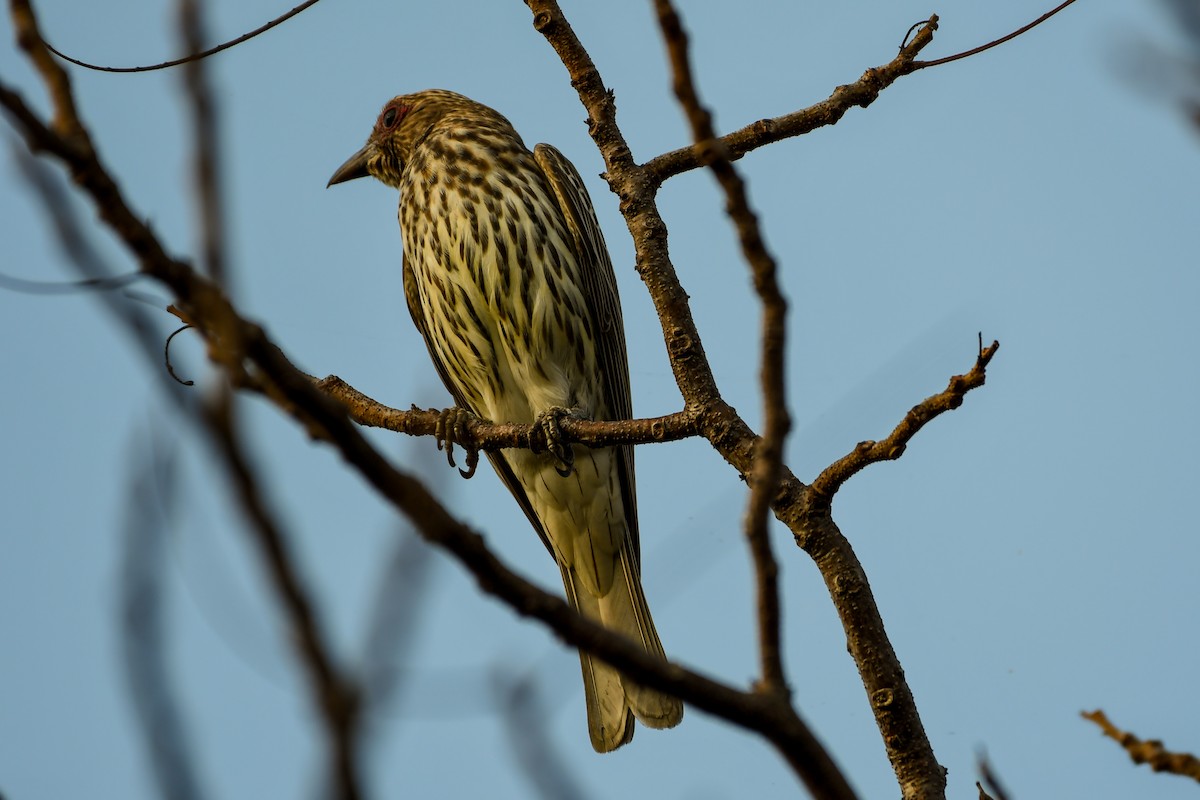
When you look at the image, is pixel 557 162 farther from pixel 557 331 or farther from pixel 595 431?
pixel 595 431

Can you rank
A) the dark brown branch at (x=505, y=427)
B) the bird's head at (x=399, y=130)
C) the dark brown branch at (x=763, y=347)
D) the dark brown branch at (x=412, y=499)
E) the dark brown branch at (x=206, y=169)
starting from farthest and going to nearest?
the bird's head at (x=399, y=130), the dark brown branch at (x=505, y=427), the dark brown branch at (x=763, y=347), the dark brown branch at (x=412, y=499), the dark brown branch at (x=206, y=169)

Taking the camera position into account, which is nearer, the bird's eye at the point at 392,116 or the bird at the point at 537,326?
the bird at the point at 537,326

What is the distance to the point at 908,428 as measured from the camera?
2.95 m

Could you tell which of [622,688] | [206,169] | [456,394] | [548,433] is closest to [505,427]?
[548,433]

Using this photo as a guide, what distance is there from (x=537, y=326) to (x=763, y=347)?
3672 millimetres

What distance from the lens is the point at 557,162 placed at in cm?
586

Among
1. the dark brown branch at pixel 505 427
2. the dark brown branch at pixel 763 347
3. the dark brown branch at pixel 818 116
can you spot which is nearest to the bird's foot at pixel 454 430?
the dark brown branch at pixel 505 427

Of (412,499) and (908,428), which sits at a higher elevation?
(908,428)

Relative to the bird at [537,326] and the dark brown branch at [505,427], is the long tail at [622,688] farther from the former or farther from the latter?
the dark brown branch at [505,427]

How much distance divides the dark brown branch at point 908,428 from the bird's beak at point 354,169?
4.62 metres

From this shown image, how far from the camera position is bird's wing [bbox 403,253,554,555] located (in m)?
5.88

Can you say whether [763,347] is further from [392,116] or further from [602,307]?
[392,116]

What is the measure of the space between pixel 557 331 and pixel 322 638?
14.6 feet

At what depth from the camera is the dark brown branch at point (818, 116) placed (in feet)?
12.4
